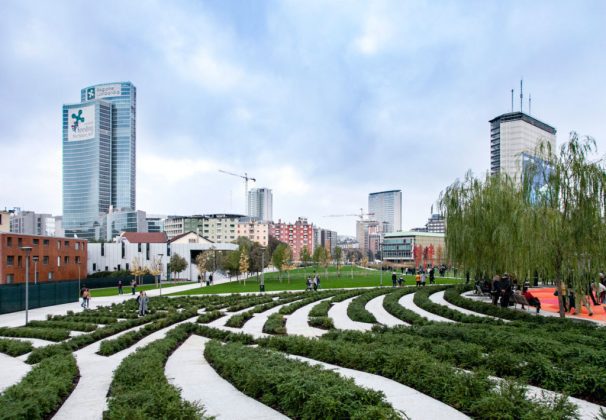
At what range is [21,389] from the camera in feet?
29.7

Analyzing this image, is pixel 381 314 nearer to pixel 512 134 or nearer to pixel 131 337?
pixel 131 337

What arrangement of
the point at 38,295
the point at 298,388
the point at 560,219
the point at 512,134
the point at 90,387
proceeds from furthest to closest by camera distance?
the point at 512,134 < the point at 38,295 < the point at 560,219 < the point at 90,387 < the point at 298,388

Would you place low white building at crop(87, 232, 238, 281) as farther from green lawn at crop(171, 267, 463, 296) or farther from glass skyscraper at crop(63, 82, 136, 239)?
glass skyscraper at crop(63, 82, 136, 239)

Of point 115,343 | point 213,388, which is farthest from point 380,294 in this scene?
point 213,388

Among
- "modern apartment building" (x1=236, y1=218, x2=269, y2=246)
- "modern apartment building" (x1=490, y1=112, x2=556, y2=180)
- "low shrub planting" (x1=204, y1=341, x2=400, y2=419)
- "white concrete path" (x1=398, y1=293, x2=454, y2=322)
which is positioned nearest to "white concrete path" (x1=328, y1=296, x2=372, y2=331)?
"white concrete path" (x1=398, y1=293, x2=454, y2=322)

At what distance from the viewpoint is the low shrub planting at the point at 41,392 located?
7.79 m

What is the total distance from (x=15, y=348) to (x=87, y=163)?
197 meters

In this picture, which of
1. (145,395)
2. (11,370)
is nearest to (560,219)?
(145,395)

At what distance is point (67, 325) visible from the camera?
22094 millimetres

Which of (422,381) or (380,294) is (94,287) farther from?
(422,381)

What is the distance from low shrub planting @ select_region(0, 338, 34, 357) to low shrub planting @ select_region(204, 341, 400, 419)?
881cm

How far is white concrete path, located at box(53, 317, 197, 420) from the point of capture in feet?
29.6

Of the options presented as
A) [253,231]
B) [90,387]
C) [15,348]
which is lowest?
[15,348]

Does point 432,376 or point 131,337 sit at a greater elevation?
point 432,376
